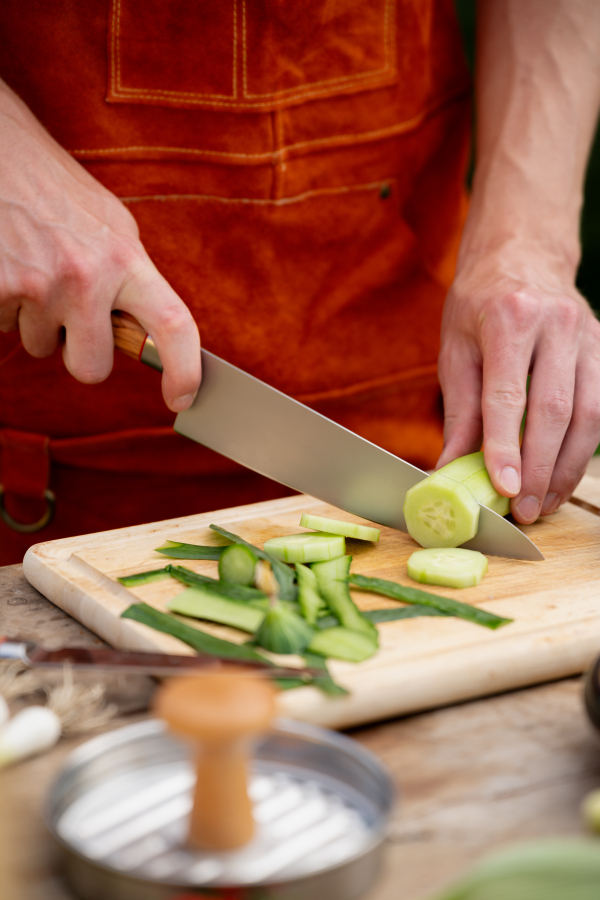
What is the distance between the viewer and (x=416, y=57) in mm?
2631

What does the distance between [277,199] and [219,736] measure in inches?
75.4

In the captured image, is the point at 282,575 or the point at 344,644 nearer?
the point at 344,644

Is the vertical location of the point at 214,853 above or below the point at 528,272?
below

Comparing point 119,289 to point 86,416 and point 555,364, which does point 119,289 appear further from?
point 555,364

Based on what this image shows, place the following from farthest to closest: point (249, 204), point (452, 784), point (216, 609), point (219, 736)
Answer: point (249, 204) → point (216, 609) → point (452, 784) → point (219, 736)

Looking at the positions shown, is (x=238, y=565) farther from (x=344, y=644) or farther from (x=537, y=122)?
(x=537, y=122)

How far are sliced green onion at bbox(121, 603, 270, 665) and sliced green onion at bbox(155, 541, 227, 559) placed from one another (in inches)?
11.5

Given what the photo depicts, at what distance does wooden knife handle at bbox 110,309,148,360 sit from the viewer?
194 centimetres

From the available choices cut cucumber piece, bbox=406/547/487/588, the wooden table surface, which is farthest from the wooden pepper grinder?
cut cucumber piece, bbox=406/547/487/588

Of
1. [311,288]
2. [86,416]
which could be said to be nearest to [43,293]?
[86,416]

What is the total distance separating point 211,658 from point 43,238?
41.2 inches

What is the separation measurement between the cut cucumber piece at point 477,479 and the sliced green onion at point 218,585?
1.78 ft

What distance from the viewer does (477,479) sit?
79.4 inches

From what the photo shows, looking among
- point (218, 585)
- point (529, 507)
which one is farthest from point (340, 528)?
point (529, 507)
